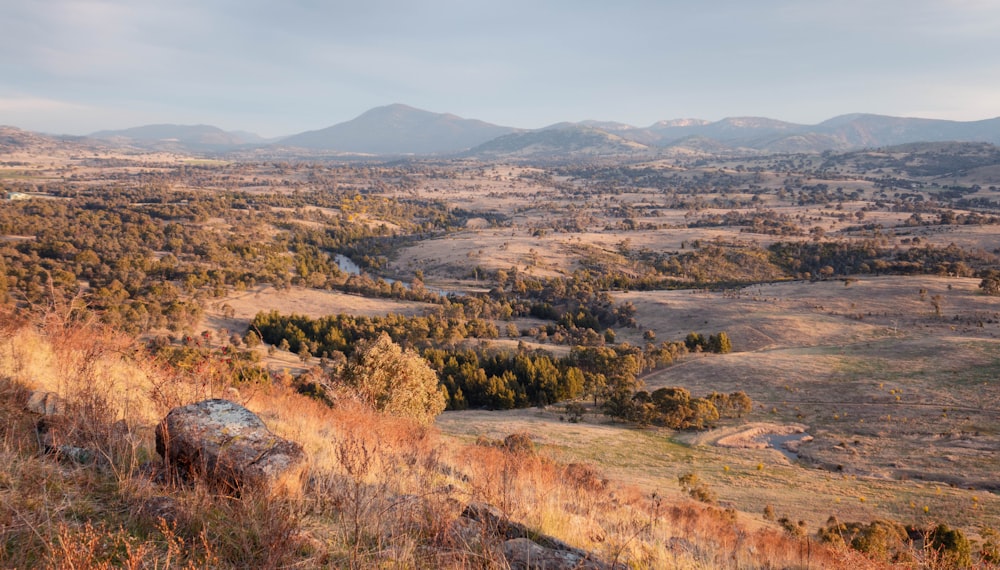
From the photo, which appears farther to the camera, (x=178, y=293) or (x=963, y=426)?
(x=178, y=293)

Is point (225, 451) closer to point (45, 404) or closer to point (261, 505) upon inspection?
point (261, 505)

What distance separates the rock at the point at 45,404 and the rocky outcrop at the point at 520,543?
17.9ft

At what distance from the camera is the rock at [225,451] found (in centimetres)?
529

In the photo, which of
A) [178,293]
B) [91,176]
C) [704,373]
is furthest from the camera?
[91,176]

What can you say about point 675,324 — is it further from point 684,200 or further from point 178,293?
point 684,200

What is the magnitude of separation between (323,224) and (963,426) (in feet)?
406

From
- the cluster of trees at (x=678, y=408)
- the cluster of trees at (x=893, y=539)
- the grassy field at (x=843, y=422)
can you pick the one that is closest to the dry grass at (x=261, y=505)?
the cluster of trees at (x=893, y=539)

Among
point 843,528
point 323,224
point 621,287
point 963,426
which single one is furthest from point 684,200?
point 843,528

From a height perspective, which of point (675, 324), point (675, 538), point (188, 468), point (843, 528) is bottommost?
point (675, 324)

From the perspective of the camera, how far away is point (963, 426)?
29531mm

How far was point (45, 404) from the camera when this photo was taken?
6.75 meters

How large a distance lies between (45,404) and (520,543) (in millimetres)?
6638

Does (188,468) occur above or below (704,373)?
above

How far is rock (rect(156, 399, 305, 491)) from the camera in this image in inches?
208
